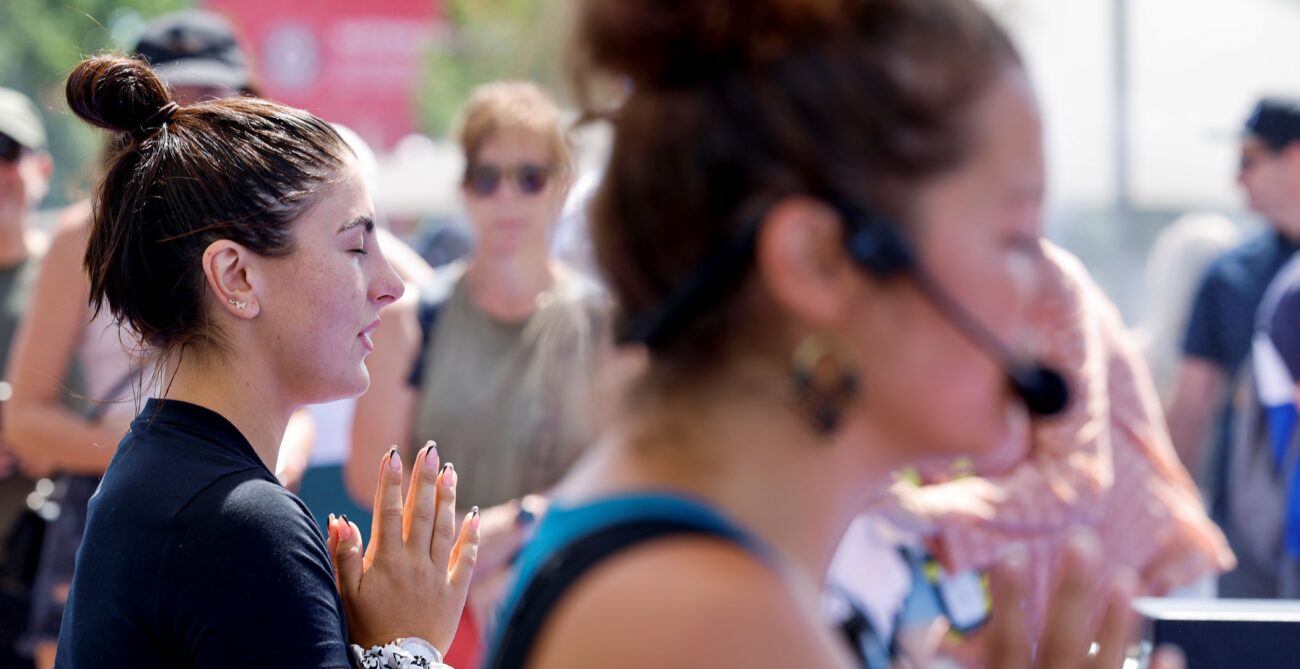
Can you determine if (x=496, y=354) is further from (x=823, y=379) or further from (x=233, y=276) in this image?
(x=823, y=379)

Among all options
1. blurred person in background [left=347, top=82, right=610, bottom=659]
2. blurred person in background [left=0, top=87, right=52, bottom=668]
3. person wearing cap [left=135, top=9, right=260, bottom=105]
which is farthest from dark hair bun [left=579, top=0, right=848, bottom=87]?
blurred person in background [left=0, top=87, right=52, bottom=668]

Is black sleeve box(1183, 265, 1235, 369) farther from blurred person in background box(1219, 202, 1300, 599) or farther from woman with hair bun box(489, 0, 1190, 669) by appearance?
woman with hair bun box(489, 0, 1190, 669)

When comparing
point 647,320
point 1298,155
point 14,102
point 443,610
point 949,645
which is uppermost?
point 14,102

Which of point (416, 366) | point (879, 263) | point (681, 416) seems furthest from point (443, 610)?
point (416, 366)

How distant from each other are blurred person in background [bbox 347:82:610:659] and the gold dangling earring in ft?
6.75

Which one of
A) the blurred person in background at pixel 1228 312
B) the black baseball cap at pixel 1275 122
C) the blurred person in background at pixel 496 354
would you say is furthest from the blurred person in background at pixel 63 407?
the black baseball cap at pixel 1275 122

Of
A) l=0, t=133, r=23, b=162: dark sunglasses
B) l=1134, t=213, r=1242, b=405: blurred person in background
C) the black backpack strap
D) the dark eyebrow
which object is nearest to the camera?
the black backpack strap

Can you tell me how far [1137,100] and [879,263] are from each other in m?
7.06

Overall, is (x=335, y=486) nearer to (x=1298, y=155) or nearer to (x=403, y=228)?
(x=1298, y=155)

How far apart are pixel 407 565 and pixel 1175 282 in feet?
14.0

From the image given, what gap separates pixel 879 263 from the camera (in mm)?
991

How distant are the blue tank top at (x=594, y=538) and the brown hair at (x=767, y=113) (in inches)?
4.8

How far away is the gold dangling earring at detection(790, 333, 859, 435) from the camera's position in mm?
1019

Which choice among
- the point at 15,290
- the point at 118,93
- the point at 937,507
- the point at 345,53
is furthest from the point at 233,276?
the point at 345,53
